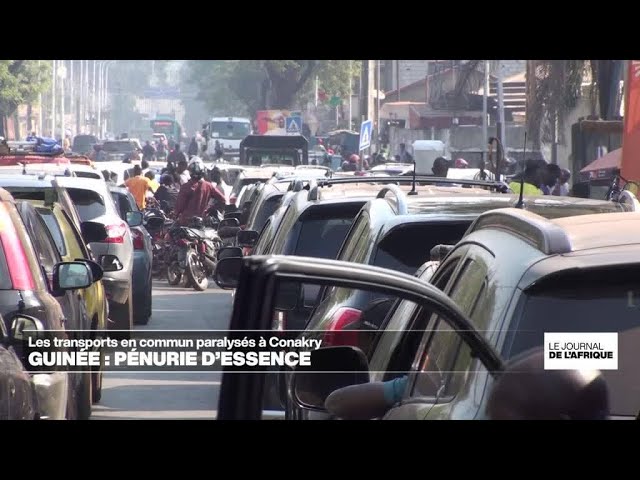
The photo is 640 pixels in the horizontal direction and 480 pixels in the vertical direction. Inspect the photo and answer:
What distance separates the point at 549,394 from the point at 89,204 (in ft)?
36.5

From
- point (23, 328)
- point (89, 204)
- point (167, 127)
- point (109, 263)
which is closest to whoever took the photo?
point (23, 328)

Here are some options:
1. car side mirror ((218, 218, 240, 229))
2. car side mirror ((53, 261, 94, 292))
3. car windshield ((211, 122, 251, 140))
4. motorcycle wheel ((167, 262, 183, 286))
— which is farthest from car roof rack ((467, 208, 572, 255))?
car windshield ((211, 122, 251, 140))

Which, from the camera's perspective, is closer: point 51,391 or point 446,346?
point 446,346

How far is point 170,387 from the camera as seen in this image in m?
8.20

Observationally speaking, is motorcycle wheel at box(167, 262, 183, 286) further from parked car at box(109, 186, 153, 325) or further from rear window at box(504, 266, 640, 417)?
rear window at box(504, 266, 640, 417)

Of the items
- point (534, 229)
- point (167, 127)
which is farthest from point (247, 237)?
point (167, 127)

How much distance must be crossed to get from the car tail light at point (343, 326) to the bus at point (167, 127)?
85247 mm

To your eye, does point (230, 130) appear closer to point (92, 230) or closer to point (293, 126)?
point (293, 126)

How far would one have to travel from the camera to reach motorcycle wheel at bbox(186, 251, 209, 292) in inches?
803

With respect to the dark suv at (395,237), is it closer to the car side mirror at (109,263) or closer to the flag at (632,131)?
the car side mirror at (109,263)

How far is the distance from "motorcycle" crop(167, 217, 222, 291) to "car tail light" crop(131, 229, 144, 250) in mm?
4531

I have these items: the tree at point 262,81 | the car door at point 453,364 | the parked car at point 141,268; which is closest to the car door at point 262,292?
the car door at point 453,364
